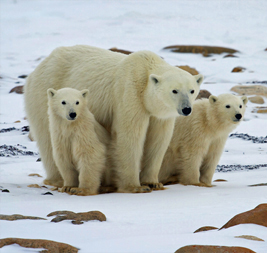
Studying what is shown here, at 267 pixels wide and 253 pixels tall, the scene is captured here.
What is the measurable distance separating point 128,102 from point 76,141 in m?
0.78

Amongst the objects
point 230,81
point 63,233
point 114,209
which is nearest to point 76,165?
point 114,209

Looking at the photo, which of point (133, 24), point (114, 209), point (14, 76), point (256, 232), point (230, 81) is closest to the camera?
point (256, 232)

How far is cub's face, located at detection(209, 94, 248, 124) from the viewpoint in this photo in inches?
219

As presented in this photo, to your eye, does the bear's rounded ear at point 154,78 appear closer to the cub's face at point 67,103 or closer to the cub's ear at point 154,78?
the cub's ear at point 154,78

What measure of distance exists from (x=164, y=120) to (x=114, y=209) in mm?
1810

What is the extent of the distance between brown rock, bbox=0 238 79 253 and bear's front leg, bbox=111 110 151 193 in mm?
2721

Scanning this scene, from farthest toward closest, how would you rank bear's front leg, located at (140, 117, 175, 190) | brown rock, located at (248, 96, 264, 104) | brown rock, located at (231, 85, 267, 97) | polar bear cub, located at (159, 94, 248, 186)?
brown rock, located at (231, 85, 267, 97) < brown rock, located at (248, 96, 264, 104) < polar bear cub, located at (159, 94, 248, 186) < bear's front leg, located at (140, 117, 175, 190)

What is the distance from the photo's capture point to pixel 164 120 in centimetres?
519

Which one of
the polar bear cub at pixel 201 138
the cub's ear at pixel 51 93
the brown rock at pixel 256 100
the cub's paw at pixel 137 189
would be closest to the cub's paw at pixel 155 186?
the cub's paw at pixel 137 189

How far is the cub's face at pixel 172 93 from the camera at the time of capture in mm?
4516

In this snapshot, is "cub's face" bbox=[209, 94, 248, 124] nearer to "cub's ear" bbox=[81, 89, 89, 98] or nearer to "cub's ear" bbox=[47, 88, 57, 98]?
"cub's ear" bbox=[81, 89, 89, 98]

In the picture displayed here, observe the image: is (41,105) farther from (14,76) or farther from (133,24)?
(133,24)

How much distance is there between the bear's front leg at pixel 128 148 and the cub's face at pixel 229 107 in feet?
4.05

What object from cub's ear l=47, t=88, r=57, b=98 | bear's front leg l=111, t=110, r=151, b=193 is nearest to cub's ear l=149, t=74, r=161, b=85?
bear's front leg l=111, t=110, r=151, b=193
